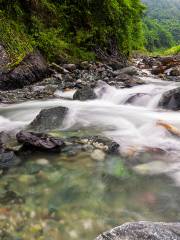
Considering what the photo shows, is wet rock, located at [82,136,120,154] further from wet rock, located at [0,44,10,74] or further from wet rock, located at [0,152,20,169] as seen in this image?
wet rock, located at [0,44,10,74]

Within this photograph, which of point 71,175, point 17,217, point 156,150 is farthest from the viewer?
point 156,150

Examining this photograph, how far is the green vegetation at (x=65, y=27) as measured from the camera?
13336 millimetres

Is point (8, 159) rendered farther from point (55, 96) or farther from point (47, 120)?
point (55, 96)

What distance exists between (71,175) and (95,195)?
2.09 ft

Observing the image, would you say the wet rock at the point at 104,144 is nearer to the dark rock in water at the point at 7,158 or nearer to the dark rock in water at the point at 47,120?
the dark rock in water at the point at 47,120

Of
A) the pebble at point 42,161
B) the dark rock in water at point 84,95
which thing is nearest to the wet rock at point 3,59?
the dark rock in water at point 84,95

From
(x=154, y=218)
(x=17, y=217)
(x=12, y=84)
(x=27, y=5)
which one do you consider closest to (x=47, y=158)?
(x=17, y=217)

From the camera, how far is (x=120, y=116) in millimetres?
8469

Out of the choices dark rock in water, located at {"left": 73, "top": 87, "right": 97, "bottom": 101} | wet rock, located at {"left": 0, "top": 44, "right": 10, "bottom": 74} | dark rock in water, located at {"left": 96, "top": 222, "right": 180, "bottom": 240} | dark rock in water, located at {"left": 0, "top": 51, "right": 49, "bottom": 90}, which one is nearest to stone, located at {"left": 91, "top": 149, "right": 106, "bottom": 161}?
dark rock in water, located at {"left": 96, "top": 222, "right": 180, "bottom": 240}

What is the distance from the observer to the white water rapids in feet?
20.5

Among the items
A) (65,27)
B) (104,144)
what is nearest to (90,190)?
(104,144)

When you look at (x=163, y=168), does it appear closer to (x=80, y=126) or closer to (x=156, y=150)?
(x=156, y=150)

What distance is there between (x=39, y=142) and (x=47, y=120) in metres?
1.51

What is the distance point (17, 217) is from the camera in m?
3.71
